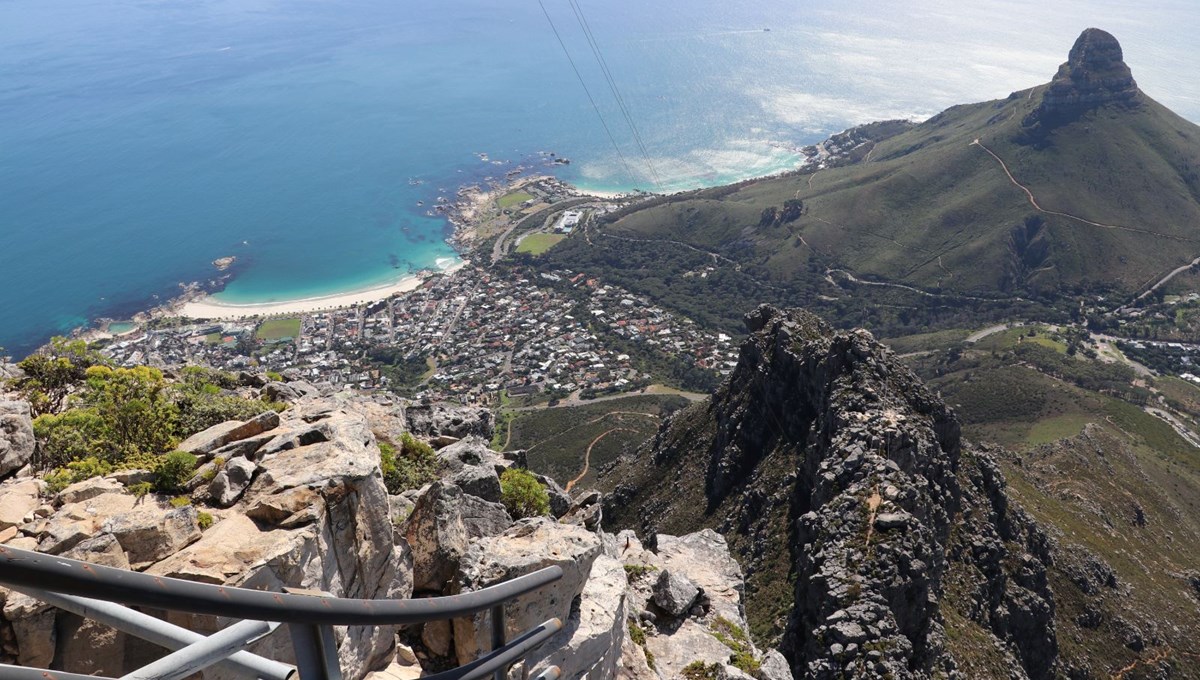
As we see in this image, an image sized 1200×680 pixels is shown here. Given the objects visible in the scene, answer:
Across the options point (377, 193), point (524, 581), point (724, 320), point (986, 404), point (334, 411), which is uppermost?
point (524, 581)

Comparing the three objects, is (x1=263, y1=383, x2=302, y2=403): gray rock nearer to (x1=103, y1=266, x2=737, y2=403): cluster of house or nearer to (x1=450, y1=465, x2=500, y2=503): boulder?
(x1=450, y1=465, x2=500, y2=503): boulder

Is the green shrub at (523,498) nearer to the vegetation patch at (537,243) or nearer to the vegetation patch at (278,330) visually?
the vegetation patch at (278,330)

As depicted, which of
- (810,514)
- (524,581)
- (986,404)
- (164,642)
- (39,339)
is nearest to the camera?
(164,642)

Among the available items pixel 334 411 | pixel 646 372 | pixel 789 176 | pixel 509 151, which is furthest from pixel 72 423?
pixel 509 151

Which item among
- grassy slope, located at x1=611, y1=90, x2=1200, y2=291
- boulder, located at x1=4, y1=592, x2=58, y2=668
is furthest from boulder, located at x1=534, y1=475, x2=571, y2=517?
grassy slope, located at x1=611, y1=90, x2=1200, y2=291

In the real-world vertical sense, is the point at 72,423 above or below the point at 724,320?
above

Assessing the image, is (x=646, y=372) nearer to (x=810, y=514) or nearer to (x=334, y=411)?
(x=810, y=514)

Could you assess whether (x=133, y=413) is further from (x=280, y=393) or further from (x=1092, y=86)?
(x=1092, y=86)
